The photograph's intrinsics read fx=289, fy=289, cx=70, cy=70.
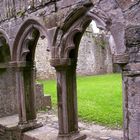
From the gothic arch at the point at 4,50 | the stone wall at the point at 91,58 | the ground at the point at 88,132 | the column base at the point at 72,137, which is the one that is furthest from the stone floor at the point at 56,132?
the stone wall at the point at 91,58

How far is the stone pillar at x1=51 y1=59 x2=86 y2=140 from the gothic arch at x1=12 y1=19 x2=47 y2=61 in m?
0.72

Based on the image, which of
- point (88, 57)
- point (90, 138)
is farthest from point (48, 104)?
point (88, 57)

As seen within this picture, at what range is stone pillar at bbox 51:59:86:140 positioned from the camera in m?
4.91

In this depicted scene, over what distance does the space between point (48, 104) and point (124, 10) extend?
18.4ft

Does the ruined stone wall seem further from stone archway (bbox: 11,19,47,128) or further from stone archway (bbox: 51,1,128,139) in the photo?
stone archway (bbox: 51,1,128,139)

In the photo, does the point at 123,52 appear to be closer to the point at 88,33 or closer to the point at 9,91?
the point at 9,91

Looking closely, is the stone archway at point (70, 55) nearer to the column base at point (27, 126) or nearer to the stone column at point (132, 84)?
the stone column at point (132, 84)

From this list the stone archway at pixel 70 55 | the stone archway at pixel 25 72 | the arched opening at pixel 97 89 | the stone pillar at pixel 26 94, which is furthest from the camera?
the arched opening at pixel 97 89

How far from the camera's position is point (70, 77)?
513cm

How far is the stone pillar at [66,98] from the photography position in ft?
16.1

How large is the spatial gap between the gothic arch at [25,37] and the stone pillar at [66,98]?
0.72m

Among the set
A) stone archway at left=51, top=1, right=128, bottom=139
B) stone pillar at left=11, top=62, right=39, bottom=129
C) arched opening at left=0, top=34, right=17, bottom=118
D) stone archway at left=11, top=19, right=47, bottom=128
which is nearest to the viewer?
stone archway at left=51, top=1, right=128, bottom=139

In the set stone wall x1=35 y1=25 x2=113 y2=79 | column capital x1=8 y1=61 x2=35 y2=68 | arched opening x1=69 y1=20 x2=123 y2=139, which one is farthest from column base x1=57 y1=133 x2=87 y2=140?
stone wall x1=35 y1=25 x2=113 y2=79

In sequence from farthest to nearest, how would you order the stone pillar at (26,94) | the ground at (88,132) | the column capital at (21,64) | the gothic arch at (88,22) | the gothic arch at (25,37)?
the stone pillar at (26,94), the column capital at (21,64), the ground at (88,132), the gothic arch at (25,37), the gothic arch at (88,22)
